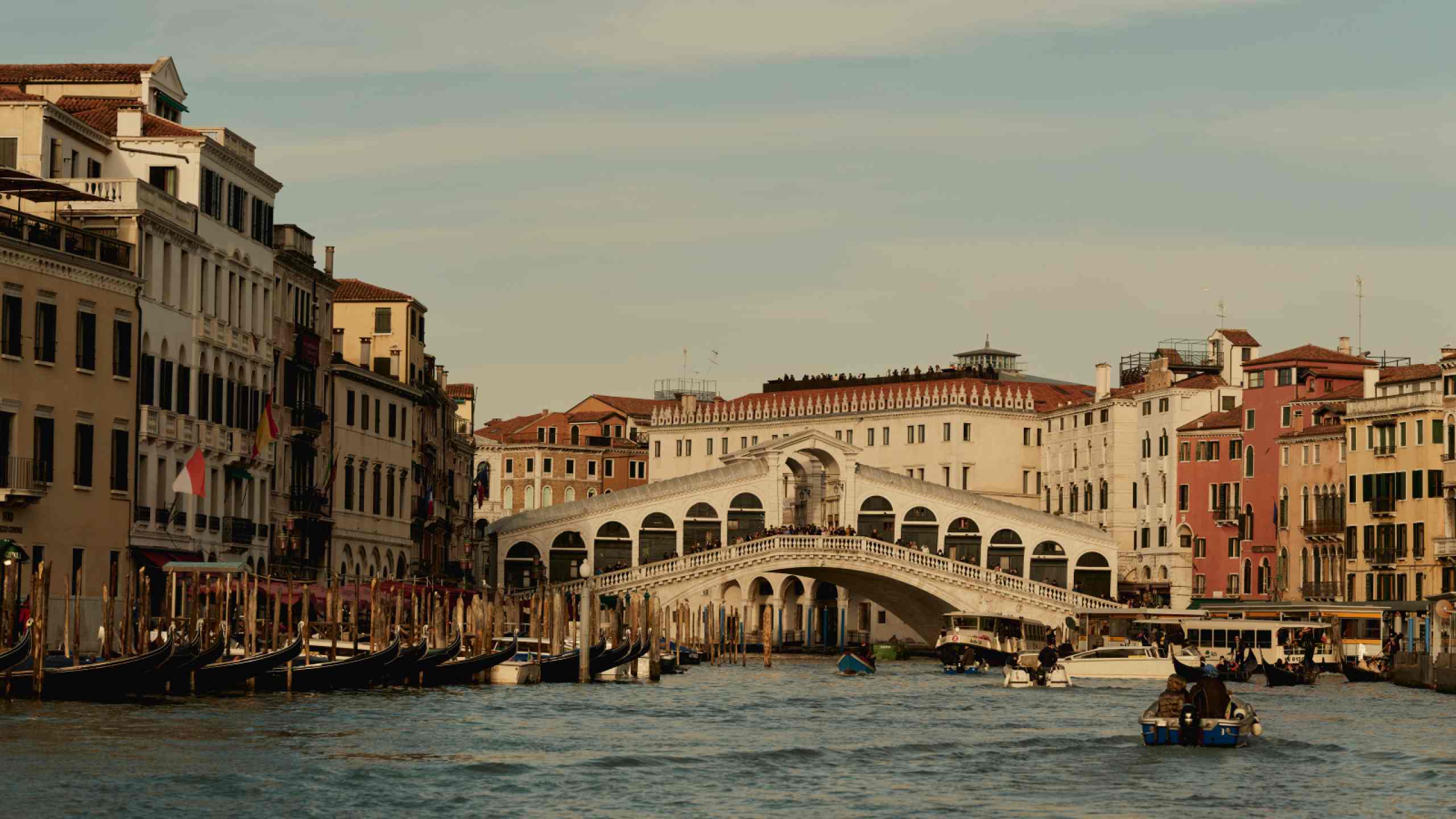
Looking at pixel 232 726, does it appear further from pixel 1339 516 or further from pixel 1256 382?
pixel 1256 382

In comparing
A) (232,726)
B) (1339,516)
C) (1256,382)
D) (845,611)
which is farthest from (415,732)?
(845,611)

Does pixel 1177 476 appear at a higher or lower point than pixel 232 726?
higher

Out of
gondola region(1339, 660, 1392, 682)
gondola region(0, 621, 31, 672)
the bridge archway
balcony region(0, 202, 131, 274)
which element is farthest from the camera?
the bridge archway

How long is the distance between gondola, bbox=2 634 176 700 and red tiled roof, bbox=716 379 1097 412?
2660 inches

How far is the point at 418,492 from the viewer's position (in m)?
74.7

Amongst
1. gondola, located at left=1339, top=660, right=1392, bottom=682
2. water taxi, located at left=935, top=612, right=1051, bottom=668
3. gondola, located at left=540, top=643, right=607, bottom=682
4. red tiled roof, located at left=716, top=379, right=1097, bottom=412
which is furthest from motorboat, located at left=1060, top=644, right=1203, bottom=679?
red tiled roof, located at left=716, top=379, right=1097, bottom=412

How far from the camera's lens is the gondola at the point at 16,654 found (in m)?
36.7

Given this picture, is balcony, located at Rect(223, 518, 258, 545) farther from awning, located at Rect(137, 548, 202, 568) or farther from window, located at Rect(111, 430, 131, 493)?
window, located at Rect(111, 430, 131, 493)

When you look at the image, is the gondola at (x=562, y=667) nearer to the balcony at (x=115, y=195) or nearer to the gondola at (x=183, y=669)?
the balcony at (x=115, y=195)

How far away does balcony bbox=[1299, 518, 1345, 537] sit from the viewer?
274 feet

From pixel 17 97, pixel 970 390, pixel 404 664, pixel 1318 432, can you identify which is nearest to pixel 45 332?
pixel 17 97

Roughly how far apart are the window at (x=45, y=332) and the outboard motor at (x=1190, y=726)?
19668mm

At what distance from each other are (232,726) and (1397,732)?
18.9 metres

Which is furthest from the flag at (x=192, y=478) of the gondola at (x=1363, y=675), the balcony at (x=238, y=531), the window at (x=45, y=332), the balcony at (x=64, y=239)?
the gondola at (x=1363, y=675)
